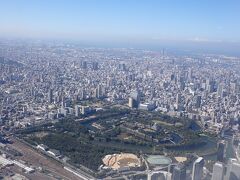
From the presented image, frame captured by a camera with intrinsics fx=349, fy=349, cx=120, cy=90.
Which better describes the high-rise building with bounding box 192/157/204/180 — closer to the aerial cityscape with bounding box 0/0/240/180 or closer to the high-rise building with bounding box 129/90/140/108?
the aerial cityscape with bounding box 0/0/240/180

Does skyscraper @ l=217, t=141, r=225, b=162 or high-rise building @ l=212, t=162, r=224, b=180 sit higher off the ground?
high-rise building @ l=212, t=162, r=224, b=180

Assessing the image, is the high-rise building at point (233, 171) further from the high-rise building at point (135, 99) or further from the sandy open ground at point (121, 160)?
the high-rise building at point (135, 99)

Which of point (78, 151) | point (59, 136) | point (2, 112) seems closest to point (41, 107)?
point (2, 112)

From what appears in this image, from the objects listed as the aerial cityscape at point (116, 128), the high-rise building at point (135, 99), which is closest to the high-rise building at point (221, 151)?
the aerial cityscape at point (116, 128)

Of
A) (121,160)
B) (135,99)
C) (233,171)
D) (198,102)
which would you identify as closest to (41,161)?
(121,160)

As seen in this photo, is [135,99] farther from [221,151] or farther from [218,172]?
[218,172]

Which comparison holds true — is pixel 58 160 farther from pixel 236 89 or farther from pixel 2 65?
pixel 2 65

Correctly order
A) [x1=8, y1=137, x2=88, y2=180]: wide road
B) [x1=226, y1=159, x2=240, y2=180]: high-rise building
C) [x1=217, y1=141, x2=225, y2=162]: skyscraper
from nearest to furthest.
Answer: [x1=226, y1=159, x2=240, y2=180]: high-rise building → [x1=8, y1=137, x2=88, y2=180]: wide road → [x1=217, y1=141, x2=225, y2=162]: skyscraper

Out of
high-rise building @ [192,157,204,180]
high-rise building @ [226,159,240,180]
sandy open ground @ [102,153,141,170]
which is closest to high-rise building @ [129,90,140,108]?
sandy open ground @ [102,153,141,170]
